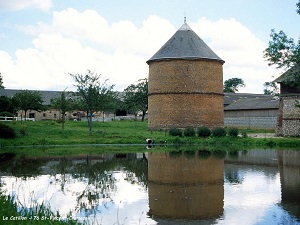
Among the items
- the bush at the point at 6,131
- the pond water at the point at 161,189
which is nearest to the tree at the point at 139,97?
the bush at the point at 6,131

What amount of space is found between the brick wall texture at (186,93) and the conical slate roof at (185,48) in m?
0.44

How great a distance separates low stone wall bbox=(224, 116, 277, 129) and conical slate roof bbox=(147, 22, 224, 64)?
314 inches

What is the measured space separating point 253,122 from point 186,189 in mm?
34496

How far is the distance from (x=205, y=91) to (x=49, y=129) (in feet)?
45.9

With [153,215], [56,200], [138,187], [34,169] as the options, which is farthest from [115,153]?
[153,215]

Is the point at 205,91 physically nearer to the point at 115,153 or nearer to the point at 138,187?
the point at 115,153

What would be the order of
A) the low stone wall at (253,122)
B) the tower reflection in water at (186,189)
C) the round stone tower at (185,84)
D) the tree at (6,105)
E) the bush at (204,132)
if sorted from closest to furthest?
1. the tower reflection in water at (186,189)
2. the bush at (204,132)
3. the round stone tower at (185,84)
4. the low stone wall at (253,122)
5. the tree at (6,105)

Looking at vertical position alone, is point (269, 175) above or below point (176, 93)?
below

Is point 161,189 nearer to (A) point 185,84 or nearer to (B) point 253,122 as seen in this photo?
(A) point 185,84

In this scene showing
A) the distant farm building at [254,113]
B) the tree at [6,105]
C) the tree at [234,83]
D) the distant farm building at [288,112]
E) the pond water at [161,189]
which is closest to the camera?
the pond water at [161,189]

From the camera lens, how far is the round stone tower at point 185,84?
127ft

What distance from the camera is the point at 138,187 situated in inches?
508

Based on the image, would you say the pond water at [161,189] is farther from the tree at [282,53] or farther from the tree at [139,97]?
the tree at [139,97]

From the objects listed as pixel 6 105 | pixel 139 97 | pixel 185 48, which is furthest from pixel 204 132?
pixel 139 97
